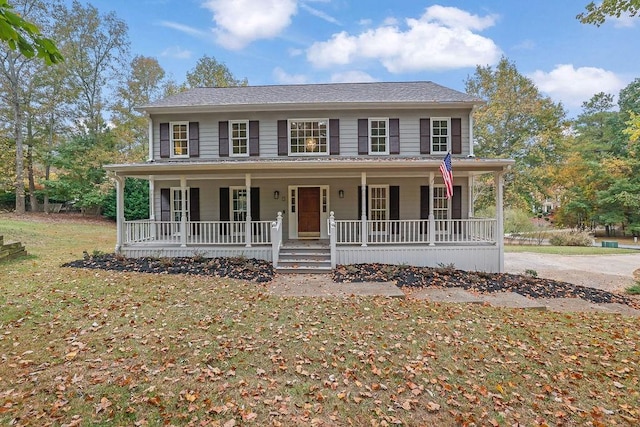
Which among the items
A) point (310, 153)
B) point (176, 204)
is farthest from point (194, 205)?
point (310, 153)

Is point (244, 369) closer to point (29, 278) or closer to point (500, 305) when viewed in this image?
point (500, 305)

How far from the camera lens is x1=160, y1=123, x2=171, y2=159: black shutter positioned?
1269cm

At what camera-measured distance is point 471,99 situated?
11.8 metres

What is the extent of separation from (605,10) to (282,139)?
385 inches

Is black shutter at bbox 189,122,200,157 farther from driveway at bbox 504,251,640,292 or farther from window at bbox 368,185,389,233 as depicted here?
driveway at bbox 504,251,640,292

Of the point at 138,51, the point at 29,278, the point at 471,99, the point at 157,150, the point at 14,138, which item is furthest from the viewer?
the point at 138,51

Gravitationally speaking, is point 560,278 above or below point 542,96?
below

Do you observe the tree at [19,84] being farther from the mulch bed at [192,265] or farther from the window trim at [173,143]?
the mulch bed at [192,265]

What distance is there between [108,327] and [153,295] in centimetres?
175

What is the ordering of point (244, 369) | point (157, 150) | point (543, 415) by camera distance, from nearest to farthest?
point (543, 415)
point (244, 369)
point (157, 150)

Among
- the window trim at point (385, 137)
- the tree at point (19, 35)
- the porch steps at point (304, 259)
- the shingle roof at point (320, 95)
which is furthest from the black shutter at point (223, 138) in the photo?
the tree at point (19, 35)

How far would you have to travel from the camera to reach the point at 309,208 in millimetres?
12625

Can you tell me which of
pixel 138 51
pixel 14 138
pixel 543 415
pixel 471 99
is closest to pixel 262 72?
pixel 138 51

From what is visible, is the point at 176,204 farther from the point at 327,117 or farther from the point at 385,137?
the point at 385,137
